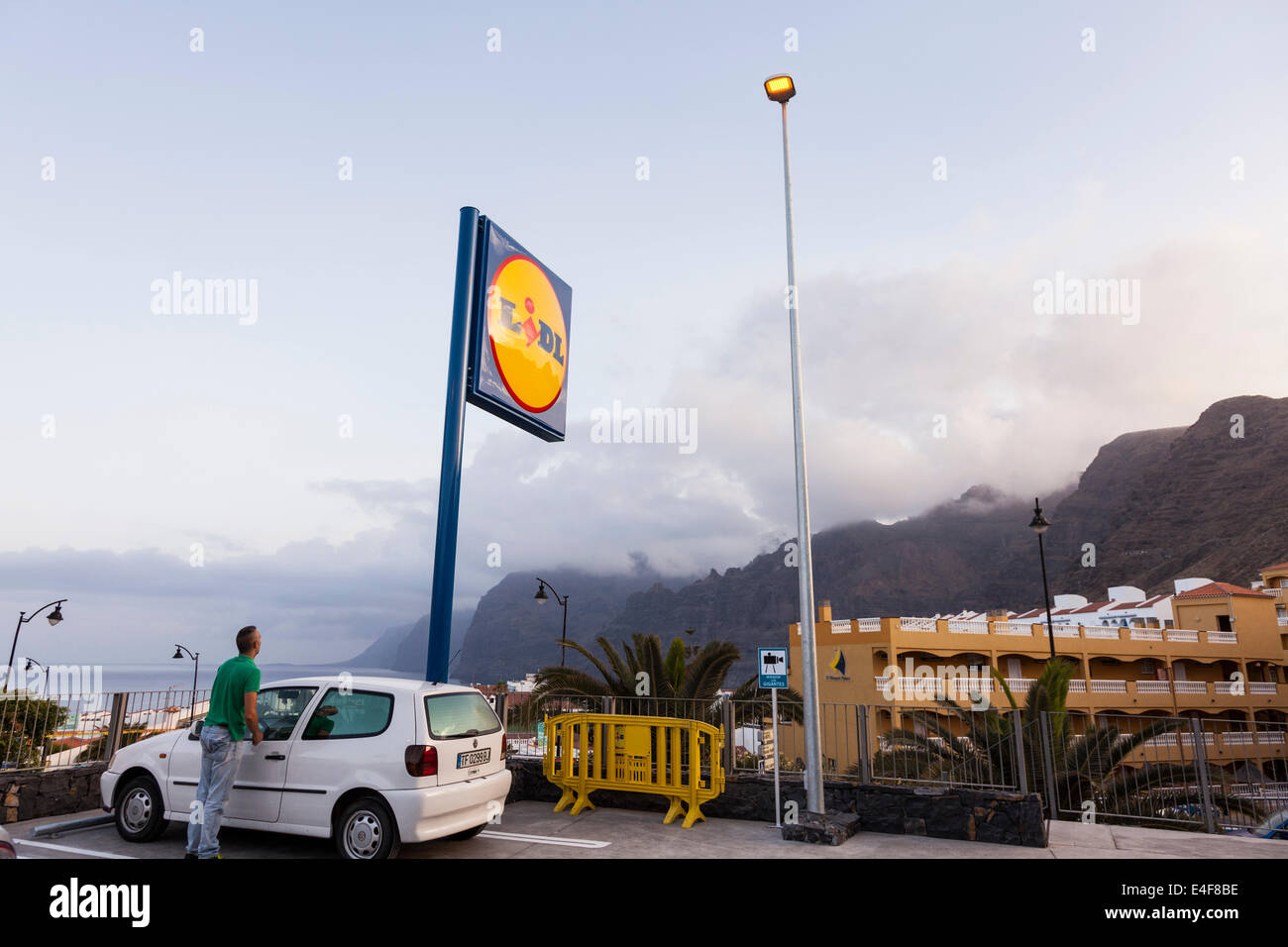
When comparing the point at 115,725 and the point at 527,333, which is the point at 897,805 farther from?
the point at 115,725

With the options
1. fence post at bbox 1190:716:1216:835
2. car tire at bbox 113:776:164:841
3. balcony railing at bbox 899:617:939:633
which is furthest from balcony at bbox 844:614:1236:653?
car tire at bbox 113:776:164:841

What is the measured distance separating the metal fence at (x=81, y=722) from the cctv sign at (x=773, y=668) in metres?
7.03

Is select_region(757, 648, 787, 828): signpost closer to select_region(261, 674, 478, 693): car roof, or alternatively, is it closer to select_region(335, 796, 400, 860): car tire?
select_region(261, 674, 478, 693): car roof

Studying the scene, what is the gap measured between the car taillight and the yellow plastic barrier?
330 centimetres

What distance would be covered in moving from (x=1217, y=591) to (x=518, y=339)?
2242 inches

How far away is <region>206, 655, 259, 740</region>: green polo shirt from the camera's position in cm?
627

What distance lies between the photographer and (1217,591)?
48969mm

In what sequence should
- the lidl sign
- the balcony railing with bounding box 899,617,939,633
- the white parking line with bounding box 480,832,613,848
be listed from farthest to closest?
the balcony railing with bounding box 899,617,939,633
the lidl sign
the white parking line with bounding box 480,832,613,848

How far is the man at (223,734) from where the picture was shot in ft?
20.2

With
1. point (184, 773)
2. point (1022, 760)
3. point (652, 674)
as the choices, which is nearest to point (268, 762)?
point (184, 773)

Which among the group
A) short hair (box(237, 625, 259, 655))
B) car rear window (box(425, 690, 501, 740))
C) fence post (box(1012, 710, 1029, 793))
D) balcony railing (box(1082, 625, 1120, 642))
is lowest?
fence post (box(1012, 710, 1029, 793))

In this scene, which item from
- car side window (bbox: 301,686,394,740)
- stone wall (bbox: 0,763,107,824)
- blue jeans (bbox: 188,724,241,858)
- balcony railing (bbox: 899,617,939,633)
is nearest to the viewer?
blue jeans (bbox: 188,724,241,858)
